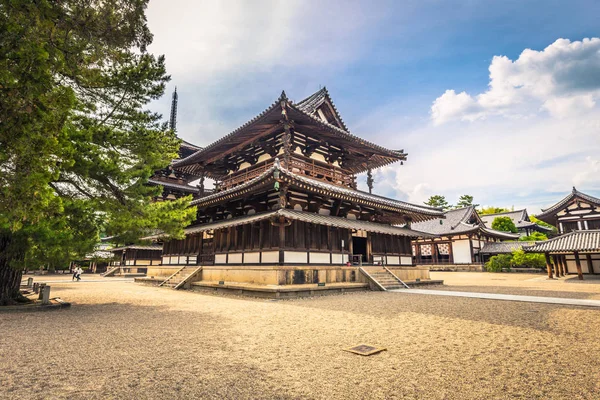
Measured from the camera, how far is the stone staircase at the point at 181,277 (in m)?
16.2

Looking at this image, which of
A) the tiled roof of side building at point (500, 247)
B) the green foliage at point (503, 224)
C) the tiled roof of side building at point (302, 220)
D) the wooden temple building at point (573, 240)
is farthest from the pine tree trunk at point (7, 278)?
the green foliage at point (503, 224)

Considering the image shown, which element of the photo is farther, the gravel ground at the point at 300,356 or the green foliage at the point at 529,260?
the green foliage at the point at 529,260

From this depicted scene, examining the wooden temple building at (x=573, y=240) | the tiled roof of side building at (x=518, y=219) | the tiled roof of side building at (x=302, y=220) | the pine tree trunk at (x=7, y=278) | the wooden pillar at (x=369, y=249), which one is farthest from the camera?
the tiled roof of side building at (x=518, y=219)

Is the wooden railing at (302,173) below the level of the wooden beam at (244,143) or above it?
below

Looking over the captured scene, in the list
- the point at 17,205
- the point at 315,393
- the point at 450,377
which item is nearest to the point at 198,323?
the point at 17,205

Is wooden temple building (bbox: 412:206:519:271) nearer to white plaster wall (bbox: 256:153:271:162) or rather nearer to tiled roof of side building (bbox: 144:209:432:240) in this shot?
tiled roof of side building (bbox: 144:209:432:240)

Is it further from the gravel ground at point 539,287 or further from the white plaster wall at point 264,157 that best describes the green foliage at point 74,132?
the gravel ground at point 539,287

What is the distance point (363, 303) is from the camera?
9969 millimetres

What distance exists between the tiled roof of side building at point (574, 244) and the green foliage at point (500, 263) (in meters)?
8.98

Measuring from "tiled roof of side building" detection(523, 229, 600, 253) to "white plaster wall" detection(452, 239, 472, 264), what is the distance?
1300 cm

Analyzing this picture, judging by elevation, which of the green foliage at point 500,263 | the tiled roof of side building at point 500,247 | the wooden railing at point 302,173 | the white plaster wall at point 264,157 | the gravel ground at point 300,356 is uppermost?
the white plaster wall at point 264,157

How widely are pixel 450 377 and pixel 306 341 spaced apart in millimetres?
2429

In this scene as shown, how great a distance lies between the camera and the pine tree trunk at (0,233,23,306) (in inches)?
337

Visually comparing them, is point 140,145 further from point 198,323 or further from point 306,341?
point 306,341
